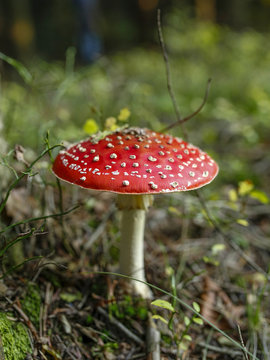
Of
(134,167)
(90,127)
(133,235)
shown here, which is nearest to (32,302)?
(133,235)

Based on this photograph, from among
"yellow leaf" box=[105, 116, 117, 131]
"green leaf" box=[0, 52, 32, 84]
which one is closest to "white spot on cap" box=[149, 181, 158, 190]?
"yellow leaf" box=[105, 116, 117, 131]

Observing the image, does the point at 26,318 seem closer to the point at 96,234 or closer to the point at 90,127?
the point at 96,234

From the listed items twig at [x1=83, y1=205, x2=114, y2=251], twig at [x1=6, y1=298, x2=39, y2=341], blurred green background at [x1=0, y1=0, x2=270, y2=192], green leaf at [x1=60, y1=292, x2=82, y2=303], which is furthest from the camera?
blurred green background at [x1=0, y1=0, x2=270, y2=192]

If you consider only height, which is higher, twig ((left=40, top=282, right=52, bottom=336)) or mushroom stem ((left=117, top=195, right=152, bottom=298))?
mushroom stem ((left=117, top=195, right=152, bottom=298))

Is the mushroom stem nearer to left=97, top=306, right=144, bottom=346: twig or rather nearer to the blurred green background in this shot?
left=97, top=306, right=144, bottom=346: twig

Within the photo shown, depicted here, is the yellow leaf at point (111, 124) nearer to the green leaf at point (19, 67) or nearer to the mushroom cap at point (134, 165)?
the mushroom cap at point (134, 165)

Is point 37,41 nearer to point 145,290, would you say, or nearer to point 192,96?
point 192,96

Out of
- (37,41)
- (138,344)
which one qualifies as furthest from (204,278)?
(37,41)
